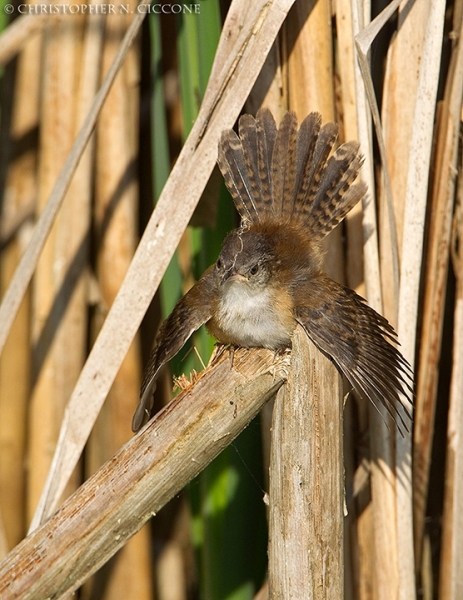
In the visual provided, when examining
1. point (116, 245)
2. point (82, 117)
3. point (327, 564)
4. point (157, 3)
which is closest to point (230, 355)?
point (327, 564)

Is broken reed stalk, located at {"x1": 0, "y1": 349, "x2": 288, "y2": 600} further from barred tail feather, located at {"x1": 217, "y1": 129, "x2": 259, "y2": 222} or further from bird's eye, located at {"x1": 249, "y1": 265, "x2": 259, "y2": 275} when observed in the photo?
barred tail feather, located at {"x1": 217, "y1": 129, "x2": 259, "y2": 222}

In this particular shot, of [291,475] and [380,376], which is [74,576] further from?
[380,376]

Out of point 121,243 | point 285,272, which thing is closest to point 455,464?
point 285,272

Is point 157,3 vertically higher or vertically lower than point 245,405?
higher

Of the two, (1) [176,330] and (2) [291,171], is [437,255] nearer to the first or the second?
(2) [291,171]

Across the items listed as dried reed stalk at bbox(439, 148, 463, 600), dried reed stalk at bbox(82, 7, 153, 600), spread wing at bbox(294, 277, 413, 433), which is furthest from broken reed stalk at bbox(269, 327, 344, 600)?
dried reed stalk at bbox(82, 7, 153, 600)

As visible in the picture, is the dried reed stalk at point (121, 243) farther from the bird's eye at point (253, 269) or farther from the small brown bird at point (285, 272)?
the bird's eye at point (253, 269)
